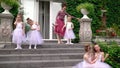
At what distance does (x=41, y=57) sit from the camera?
47.9 ft

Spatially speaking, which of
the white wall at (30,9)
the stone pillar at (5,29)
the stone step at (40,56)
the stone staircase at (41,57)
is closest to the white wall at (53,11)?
the white wall at (30,9)

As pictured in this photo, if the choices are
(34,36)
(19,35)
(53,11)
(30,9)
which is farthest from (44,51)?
(53,11)

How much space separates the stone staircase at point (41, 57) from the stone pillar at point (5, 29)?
1.76 ft

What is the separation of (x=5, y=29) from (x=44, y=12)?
752cm

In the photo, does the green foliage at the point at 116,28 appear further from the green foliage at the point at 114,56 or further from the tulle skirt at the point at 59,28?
the green foliage at the point at 114,56

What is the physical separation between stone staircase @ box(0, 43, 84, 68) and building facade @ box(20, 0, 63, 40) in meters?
6.43

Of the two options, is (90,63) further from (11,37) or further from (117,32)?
(117,32)

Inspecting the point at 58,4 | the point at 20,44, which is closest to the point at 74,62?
the point at 20,44

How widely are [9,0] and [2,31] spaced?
1.34 meters

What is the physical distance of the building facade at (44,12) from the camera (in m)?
22.5

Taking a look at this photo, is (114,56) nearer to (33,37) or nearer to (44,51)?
(44,51)

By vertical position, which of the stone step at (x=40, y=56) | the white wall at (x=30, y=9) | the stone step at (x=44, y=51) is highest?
the white wall at (x=30, y=9)

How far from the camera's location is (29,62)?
542 inches

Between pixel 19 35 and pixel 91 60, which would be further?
pixel 19 35
